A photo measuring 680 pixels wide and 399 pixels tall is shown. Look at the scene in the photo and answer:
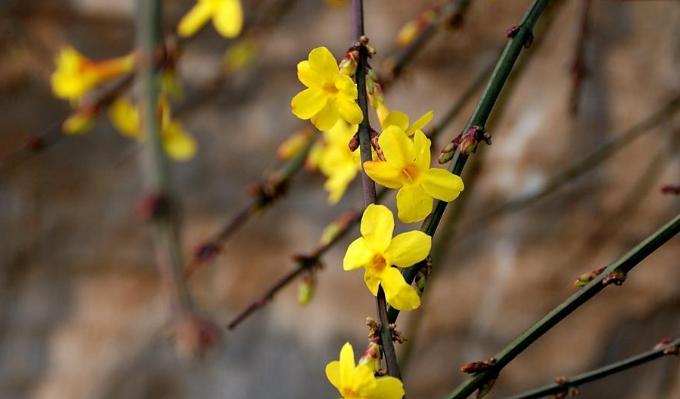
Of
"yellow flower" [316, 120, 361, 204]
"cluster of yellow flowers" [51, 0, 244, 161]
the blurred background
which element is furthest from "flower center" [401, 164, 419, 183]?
the blurred background

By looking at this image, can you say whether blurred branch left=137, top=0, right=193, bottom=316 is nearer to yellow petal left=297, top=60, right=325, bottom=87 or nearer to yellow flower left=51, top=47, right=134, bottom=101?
yellow flower left=51, top=47, right=134, bottom=101

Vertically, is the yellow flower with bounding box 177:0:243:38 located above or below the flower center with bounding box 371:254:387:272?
above

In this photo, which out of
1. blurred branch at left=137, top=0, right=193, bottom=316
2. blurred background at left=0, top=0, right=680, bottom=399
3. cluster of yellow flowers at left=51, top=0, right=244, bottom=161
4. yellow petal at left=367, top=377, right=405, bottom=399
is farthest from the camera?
blurred background at left=0, top=0, right=680, bottom=399

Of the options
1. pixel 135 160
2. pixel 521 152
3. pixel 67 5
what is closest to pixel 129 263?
pixel 135 160

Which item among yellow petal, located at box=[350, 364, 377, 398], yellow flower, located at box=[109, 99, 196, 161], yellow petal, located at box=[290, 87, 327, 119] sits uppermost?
yellow flower, located at box=[109, 99, 196, 161]

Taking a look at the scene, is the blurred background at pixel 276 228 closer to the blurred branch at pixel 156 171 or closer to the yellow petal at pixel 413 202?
the blurred branch at pixel 156 171

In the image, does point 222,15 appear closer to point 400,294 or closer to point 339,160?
point 339,160
